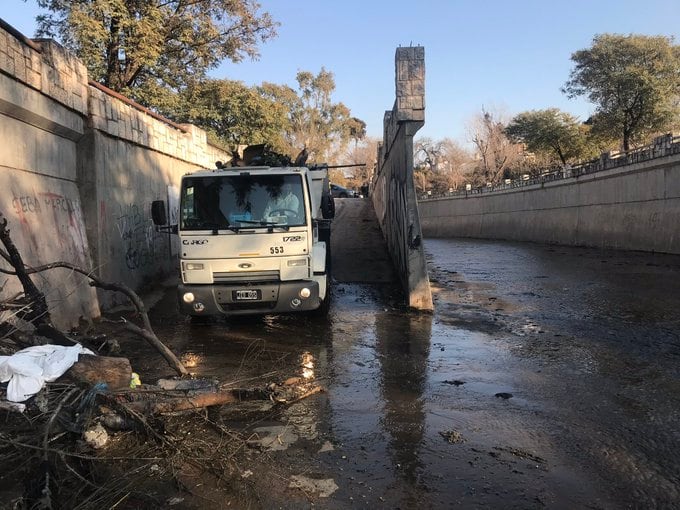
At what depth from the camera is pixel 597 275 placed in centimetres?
1495

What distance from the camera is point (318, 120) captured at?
67938mm

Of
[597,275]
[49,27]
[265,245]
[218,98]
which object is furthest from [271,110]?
[265,245]

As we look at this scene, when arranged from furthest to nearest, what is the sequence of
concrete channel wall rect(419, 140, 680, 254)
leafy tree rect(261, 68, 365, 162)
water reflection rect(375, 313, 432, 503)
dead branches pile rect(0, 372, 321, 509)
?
leafy tree rect(261, 68, 365, 162) → concrete channel wall rect(419, 140, 680, 254) → water reflection rect(375, 313, 432, 503) → dead branches pile rect(0, 372, 321, 509)

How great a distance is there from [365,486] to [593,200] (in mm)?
25893

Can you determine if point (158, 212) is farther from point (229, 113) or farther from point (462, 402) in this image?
point (229, 113)

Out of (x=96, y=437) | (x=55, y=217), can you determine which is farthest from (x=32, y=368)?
(x=55, y=217)

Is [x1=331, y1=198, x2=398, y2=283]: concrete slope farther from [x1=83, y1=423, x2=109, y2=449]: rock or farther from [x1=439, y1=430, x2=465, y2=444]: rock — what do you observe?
[x1=83, y1=423, x2=109, y2=449]: rock

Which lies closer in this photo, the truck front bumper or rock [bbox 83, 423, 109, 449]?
rock [bbox 83, 423, 109, 449]

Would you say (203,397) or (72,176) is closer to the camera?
(203,397)

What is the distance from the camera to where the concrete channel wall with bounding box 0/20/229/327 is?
6977 mm

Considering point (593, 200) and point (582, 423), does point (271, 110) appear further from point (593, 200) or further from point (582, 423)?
point (582, 423)

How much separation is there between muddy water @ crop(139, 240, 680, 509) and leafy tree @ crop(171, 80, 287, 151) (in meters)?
13.8

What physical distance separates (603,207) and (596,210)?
603 mm

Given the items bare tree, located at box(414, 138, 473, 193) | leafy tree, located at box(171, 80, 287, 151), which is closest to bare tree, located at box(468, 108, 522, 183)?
bare tree, located at box(414, 138, 473, 193)
